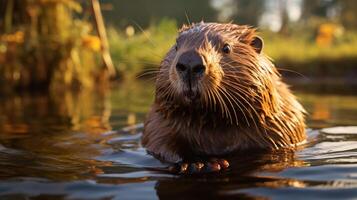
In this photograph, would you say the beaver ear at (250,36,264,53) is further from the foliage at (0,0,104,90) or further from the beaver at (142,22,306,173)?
the foliage at (0,0,104,90)

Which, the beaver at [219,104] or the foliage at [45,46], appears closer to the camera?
the beaver at [219,104]

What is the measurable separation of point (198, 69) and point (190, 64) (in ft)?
0.24

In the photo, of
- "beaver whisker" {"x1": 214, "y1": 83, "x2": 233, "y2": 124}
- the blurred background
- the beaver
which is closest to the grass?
the blurred background

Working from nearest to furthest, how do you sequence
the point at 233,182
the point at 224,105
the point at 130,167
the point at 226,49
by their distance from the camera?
the point at 233,182 → the point at 130,167 → the point at 224,105 → the point at 226,49

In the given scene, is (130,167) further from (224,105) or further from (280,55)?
(280,55)

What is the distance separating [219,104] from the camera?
11.7ft

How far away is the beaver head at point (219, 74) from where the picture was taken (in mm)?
3264

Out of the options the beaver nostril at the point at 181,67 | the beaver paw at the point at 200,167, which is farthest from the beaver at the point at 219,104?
the beaver paw at the point at 200,167

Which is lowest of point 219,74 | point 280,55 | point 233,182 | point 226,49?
point 233,182

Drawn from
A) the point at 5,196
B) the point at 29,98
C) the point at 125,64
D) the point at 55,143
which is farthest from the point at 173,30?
the point at 5,196

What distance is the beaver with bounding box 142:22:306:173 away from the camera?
3490 mm

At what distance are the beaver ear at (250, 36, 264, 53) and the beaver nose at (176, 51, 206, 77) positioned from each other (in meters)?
0.88

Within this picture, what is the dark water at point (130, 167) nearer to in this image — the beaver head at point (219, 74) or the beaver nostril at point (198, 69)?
the beaver head at point (219, 74)

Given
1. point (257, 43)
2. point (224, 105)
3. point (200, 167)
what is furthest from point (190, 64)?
point (257, 43)
